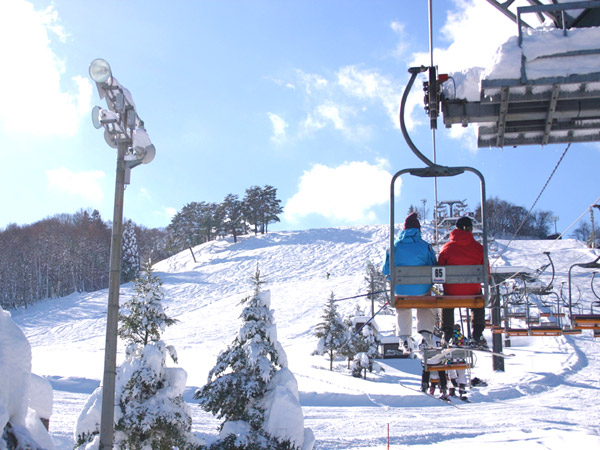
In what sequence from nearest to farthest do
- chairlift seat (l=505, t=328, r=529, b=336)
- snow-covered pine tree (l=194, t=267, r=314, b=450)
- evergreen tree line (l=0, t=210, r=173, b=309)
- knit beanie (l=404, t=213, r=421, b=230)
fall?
knit beanie (l=404, t=213, r=421, b=230) < snow-covered pine tree (l=194, t=267, r=314, b=450) < chairlift seat (l=505, t=328, r=529, b=336) < evergreen tree line (l=0, t=210, r=173, b=309)

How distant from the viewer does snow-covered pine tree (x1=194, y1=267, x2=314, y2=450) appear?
52.4 ft

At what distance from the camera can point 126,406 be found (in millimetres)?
14586

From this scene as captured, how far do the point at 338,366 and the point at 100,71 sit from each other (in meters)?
36.2

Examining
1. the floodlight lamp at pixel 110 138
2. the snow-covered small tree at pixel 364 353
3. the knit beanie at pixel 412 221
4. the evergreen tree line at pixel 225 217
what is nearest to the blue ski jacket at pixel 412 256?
the knit beanie at pixel 412 221

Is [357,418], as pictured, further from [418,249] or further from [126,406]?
[418,249]

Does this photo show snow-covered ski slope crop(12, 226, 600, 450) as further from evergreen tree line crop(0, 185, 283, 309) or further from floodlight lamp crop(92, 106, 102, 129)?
floodlight lamp crop(92, 106, 102, 129)

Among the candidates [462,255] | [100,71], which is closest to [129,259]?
[100,71]

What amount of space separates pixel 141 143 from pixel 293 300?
53.1 metres

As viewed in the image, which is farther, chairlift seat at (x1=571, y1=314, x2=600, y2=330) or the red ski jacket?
chairlift seat at (x1=571, y1=314, x2=600, y2=330)

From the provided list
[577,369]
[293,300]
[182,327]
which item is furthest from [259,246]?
[577,369]

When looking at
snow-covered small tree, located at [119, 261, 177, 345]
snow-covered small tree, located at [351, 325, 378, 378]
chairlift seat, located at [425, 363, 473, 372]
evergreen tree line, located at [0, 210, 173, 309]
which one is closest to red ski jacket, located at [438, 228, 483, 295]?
chairlift seat, located at [425, 363, 473, 372]

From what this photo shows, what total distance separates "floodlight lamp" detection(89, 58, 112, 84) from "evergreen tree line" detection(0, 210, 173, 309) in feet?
242

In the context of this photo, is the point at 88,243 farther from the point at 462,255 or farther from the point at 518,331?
the point at 462,255

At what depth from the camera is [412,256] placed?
686 centimetres
